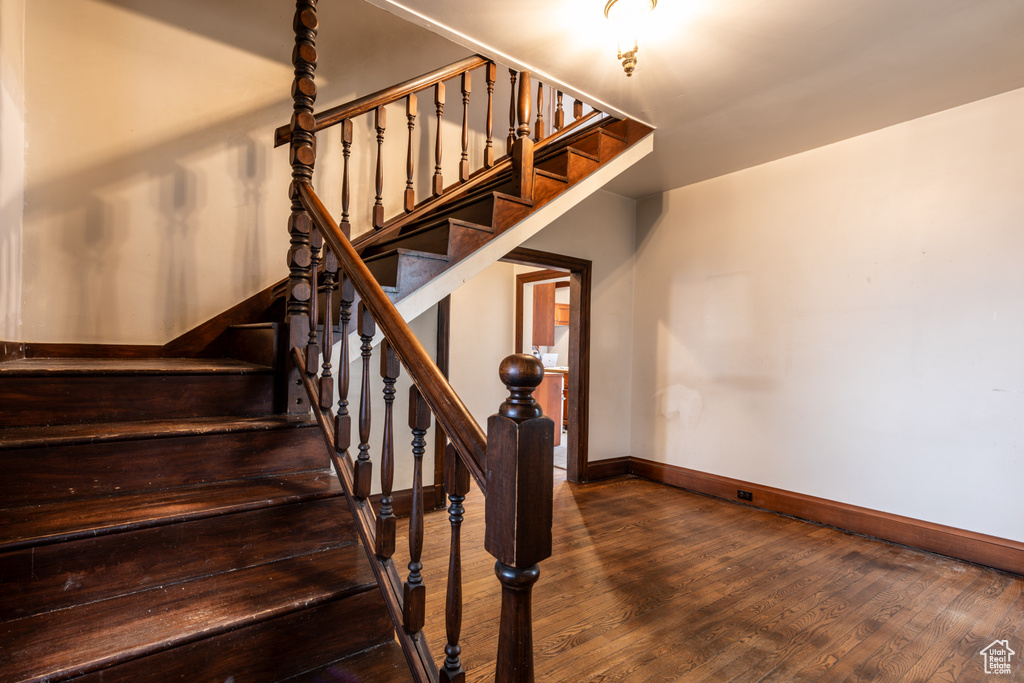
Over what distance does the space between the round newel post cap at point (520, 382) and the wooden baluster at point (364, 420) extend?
0.70 meters

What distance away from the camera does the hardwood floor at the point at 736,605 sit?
1.75m

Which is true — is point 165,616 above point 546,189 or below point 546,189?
below

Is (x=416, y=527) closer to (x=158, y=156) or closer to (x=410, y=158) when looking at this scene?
(x=410, y=158)

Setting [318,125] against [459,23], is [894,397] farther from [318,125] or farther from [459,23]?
[318,125]

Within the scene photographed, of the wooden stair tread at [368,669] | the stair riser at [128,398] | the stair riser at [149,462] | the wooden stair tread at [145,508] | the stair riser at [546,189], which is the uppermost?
the stair riser at [546,189]

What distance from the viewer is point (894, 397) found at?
2.97m

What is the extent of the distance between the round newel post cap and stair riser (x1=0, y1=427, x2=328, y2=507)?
45.7 inches

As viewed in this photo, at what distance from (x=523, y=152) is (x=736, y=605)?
7.75 feet

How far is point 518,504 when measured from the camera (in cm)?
88

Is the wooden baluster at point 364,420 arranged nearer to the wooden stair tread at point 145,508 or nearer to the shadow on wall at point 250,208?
the wooden stair tread at point 145,508

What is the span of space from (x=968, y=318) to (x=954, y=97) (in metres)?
1.22

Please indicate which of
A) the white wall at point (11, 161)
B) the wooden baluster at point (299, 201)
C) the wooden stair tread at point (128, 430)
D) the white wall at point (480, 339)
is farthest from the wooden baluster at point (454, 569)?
the white wall at point (480, 339)

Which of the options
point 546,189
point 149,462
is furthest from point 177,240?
point 546,189

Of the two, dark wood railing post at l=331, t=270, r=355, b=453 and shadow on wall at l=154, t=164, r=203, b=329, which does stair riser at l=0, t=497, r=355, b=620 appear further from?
shadow on wall at l=154, t=164, r=203, b=329
